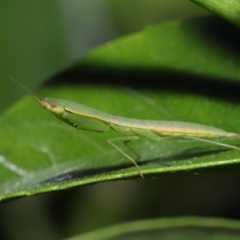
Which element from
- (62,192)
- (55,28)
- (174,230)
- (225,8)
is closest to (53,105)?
(174,230)

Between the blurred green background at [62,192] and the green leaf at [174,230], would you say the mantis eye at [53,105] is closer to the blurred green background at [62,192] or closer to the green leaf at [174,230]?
the green leaf at [174,230]

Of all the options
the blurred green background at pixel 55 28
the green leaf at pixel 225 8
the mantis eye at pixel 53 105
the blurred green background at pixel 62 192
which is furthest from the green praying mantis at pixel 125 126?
the blurred green background at pixel 62 192

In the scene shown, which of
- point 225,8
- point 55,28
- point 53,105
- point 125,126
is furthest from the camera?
point 55,28

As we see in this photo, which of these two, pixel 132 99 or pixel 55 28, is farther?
pixel 55 28

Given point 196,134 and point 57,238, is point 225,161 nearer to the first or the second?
point 196,134

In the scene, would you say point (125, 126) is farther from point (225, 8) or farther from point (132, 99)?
point (225, 8)

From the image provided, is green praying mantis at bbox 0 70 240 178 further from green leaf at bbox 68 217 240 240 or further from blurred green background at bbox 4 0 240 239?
blurred green background at bbox 4 0 240 239

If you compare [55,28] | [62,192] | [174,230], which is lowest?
[174,230]

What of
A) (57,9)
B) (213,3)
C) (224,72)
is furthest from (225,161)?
(57,9)
